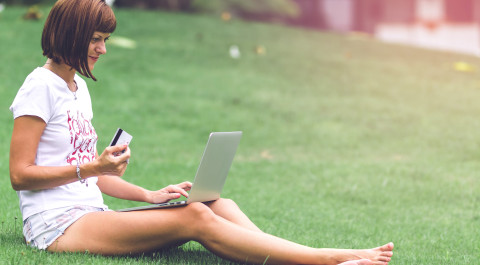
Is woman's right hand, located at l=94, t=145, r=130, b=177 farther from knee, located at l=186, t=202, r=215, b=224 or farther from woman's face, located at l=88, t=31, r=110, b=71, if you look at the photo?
woman's face, located at l=88, t=31, r=110, b=71

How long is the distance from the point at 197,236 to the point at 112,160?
0.58 meters

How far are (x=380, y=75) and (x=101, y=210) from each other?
34.1ft

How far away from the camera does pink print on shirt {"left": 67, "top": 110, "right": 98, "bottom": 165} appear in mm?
3211

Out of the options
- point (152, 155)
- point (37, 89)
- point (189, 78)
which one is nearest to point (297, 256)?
point (37, 89)

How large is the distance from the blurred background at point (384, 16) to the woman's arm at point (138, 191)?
15.0 m

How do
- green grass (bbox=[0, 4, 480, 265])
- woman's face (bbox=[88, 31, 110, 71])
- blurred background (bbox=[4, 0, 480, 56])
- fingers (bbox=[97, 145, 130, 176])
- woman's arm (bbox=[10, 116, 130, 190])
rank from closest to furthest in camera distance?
fingers (bbox=[97, 145, 130, 176]) < woman's arm (bbox=[10, 116, 130, 190]) < woman's face (bbox=[88, 31, 110, 71]) < green grass (bbox=[0, 4, 480, 265]) < blurred background (bbox=[4, 0, 480, 56])

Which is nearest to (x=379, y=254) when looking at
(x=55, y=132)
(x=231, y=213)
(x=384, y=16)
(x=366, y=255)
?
(x=366, y=255)

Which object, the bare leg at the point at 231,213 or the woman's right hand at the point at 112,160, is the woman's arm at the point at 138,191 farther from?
the woman's right hand at the point at 112,160

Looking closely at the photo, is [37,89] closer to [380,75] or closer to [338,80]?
[338,80]

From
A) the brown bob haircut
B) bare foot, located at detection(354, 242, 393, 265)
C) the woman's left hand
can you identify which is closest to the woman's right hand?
the brown bob haircut

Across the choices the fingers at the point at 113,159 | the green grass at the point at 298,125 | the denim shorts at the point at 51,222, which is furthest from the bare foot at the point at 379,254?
the denim shorts at the point at 51,222

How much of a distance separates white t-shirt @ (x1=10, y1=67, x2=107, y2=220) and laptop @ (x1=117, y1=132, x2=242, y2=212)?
0.28 m

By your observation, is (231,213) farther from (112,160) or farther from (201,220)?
(112,160)

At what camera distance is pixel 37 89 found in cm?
307
